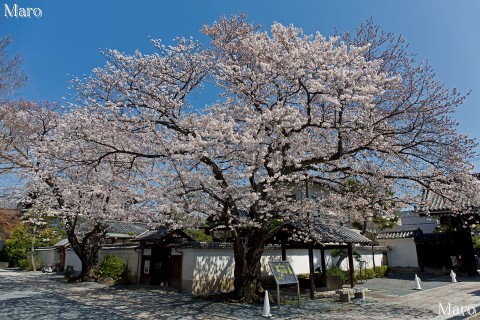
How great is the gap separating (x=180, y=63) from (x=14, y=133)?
14.2m

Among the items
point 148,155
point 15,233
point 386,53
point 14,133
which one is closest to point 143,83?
point 148,155

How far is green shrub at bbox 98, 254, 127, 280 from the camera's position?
2177 centimetres

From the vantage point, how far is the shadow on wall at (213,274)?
16.8 m

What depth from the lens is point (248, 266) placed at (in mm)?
13273

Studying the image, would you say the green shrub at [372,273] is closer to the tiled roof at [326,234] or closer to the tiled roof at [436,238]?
the tiled roof at [436,238]

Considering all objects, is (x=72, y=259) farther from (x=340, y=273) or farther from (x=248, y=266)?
(x=340, y=273)

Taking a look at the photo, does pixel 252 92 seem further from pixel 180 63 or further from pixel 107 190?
pixel 107 190

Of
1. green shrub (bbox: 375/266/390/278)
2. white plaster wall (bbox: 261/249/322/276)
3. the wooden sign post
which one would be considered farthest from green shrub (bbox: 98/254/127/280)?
green shrub (bbox: 375/266/390/278)

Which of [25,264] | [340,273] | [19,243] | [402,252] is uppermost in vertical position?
[19,243]

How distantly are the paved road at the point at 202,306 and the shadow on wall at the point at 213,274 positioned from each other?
4.77 feet

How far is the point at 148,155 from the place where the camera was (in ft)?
40.9

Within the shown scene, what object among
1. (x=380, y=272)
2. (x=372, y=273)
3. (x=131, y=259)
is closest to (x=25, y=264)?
(x=131, y=259)

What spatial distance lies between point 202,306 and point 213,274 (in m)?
4.93

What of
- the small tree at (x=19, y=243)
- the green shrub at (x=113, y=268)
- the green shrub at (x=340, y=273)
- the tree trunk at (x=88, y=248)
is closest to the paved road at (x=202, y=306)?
the green shrub at (x=340, y=273)
